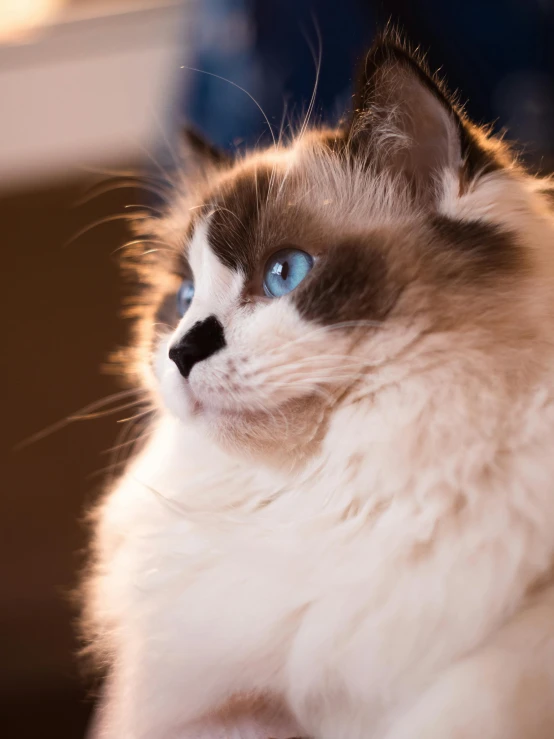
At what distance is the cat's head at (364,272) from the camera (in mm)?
579

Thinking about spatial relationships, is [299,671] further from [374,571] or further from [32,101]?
[32,101]

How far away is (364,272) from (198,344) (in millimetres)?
177

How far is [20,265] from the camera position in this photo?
72.0 inches

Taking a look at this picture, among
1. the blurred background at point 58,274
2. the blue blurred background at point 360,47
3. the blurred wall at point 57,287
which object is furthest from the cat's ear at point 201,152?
the blurred wall at point 57,287

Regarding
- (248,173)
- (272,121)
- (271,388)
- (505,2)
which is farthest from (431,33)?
(271,388)

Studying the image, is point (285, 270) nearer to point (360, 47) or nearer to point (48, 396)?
point (360, 47)

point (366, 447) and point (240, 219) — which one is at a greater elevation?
point (240, 219)

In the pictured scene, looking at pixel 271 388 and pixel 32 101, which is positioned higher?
pixel 32 101

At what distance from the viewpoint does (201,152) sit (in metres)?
0.90

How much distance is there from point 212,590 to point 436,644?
23 cm

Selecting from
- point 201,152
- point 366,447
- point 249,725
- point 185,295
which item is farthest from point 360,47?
point 249,725

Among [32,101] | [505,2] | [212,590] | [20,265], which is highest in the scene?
[32,101]

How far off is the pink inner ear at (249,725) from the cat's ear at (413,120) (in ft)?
1.74

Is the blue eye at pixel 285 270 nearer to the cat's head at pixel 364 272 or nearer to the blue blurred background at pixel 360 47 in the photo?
the cat's head at pixel 364 272
